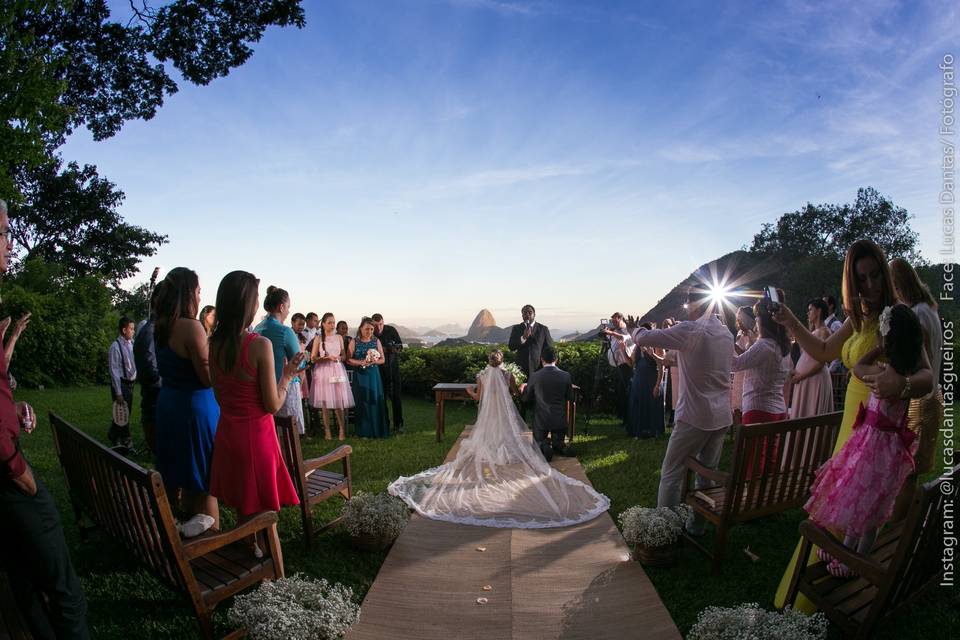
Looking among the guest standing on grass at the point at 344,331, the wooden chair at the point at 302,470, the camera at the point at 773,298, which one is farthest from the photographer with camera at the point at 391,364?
the camera at the point at 773,298

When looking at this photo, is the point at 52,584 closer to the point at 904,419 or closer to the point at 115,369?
the point at 904,419

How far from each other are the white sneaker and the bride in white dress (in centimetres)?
274

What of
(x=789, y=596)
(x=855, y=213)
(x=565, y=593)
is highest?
(x=855, y=213)

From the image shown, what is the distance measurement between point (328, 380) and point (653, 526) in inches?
283

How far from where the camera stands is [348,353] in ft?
35.1

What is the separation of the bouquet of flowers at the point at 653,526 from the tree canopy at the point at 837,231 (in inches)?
1156

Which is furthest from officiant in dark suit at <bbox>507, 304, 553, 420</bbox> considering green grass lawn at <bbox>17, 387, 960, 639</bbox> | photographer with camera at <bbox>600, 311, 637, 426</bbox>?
green grass lawn at <bbox>17, 387, 960, 639</bbox>

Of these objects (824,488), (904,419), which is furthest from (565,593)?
(904,419)

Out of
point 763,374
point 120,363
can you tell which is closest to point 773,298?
point 763,374

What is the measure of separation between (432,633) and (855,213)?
37.4 meters

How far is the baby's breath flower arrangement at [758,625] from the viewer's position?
2949 millimetres

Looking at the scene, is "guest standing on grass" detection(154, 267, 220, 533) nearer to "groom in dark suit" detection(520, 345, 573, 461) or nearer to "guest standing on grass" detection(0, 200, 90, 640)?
"guest standing on grass" detection(0, 200, 90, 640)

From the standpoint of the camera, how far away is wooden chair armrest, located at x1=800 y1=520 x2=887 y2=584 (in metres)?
2.96

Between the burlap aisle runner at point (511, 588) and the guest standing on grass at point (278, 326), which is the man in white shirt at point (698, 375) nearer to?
the burlap aisle runner at point (511, 588)
